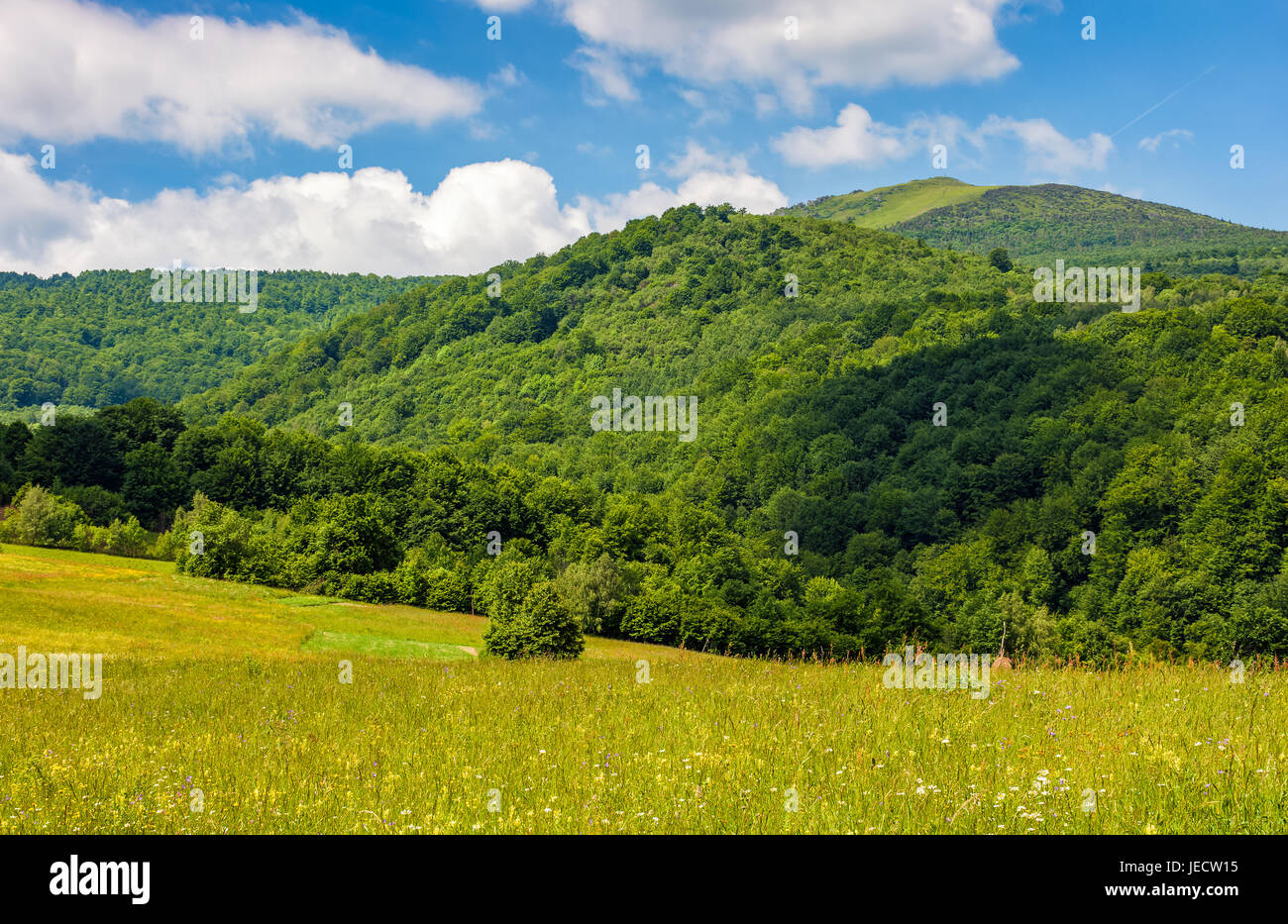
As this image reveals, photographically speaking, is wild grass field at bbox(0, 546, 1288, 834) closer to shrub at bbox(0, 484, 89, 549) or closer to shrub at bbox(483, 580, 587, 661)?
shrub at bbox(483, 580, 587, 661)

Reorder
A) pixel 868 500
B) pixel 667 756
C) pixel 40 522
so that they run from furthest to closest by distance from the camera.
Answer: pixel 868 500 → pixel 40 522 → pixel 667 756

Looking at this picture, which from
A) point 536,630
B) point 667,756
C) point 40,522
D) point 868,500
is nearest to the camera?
point 667,756

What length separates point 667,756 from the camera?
28.8 ft

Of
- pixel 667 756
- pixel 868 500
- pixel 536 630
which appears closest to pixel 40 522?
pixel 536 630

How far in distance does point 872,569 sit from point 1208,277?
318 feet

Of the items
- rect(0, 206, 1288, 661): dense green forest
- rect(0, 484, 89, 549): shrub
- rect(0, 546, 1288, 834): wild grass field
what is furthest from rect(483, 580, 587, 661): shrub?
rect(0, 484, 89, 549): shrub

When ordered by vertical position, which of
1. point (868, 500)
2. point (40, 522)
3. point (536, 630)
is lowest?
point (536, 630)

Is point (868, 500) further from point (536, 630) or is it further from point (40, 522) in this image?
point (40, 522)

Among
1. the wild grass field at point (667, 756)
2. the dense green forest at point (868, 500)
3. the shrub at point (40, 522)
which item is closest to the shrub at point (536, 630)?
the wild grass field at point (667, 756)

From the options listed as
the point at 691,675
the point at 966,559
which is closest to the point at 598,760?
the point at 691,675

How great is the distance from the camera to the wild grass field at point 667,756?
679 cm

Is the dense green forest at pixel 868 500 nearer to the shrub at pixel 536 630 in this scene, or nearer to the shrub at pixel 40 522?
the shrub at pixel 40 522

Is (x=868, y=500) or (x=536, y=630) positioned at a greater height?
(x=868, y=500)

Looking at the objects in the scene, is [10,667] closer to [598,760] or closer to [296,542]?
[598,760]
